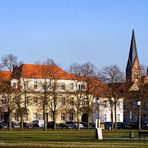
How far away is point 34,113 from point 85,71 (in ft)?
103

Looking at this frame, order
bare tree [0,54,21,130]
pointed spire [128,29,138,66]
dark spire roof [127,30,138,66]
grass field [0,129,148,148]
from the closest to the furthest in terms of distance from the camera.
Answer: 1. grass field [0,129,148,148]
2. bare tree [0,54,21,130]
3. pointed spire [128,29,138,66]
4. dark spire roof [127,30,138,66]

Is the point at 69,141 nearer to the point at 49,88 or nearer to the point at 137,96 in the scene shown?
the point at 49,88

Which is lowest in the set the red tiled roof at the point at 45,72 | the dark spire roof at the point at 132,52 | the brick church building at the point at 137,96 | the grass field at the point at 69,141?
the grass field at the point at 69,141

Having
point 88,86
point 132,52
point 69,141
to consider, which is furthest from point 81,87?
point 132,52

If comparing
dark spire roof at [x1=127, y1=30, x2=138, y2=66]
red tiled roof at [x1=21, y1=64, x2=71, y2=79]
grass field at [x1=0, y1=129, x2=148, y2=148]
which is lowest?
grass field at [x1=0, y1=129, x2=148, y2=148]

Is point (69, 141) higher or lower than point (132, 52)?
lower

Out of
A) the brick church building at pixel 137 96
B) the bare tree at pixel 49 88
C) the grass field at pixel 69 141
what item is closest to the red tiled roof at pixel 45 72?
the bare tree at pixel 49 88

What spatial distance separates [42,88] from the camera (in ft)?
353

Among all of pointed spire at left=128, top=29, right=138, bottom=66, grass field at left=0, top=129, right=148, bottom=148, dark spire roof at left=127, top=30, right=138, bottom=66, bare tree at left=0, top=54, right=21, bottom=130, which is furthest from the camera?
dark spire roof at left=127, top=30, right=138, bottom=66

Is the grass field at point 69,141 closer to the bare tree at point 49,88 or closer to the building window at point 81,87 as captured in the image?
the bare tree at point 49,88

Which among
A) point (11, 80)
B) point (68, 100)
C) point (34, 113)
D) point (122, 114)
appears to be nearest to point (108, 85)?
point (68, 100)

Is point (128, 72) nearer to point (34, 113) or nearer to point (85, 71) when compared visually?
point (34, 113)

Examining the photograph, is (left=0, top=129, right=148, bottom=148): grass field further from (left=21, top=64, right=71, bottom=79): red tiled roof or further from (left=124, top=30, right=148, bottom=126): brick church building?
(left=21, top=64, right=71, bottom=79): red tiled roof

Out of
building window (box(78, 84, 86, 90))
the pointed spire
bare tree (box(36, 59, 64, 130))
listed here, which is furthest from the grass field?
the pointed spire
